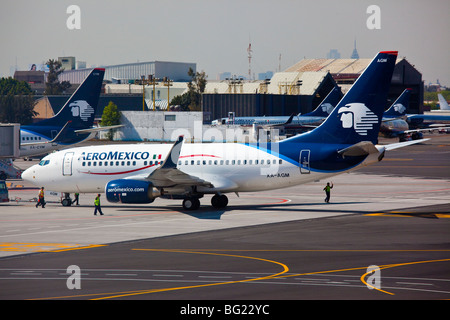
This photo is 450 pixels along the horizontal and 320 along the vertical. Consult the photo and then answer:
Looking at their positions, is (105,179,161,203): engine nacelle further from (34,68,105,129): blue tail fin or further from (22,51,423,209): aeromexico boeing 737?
(34,68,105,129): blue tail fin

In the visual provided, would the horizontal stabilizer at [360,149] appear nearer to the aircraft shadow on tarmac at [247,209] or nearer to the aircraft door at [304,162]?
the aircraft door at [304,162]

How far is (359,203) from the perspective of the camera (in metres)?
47.4

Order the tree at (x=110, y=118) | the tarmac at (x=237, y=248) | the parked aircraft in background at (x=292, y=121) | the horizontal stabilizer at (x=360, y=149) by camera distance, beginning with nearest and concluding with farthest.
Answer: the tarmac at (x=237, y=248), the horizontal stabilizer at (x=360, y=149), the parked aircraft in background at (x=292, y=121), the tree at (x=110, y=118)

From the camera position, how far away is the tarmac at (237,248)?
21.5 meters

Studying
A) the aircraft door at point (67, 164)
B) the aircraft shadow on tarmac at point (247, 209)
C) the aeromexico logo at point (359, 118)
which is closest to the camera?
the aeromexico logo at point (359, 118)

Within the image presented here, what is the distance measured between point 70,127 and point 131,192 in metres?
34.2

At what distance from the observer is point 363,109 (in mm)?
41688

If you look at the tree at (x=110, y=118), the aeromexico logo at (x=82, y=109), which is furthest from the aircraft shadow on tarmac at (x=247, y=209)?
the tree at (x=110, y=118)
